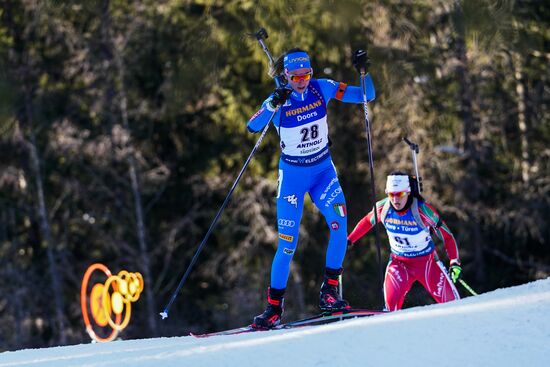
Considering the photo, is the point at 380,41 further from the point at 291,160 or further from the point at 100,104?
the point at 291,160

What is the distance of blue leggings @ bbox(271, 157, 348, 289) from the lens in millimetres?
7082

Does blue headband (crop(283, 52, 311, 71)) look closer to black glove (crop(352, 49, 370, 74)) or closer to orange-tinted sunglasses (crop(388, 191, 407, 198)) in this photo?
black glove (crop(352, 49, 370, 74))

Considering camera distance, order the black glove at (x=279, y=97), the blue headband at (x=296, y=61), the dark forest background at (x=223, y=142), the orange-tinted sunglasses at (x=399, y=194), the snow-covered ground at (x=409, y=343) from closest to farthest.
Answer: the snow-covered ground at (x=409, y=343) < the black glove at (x=279, y=97) < the blue headband at (x=296, y=61) < the orange-tinted sunglasses at (x=399, y=194) < the dark forest background at (x=223, y=142)

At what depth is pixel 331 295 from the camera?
23.4 feet

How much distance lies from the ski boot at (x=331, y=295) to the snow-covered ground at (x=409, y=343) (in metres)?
1.03

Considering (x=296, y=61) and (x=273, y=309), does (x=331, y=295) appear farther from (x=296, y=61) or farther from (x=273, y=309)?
(x=296, y=61)

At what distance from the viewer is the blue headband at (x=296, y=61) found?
6980 millimetres

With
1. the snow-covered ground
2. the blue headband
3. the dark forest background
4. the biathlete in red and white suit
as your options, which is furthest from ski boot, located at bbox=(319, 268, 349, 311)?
the dark forest background

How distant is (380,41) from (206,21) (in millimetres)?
3518

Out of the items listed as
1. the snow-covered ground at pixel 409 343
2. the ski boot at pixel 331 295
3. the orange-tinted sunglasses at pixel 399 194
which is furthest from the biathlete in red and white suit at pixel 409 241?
the snow-covered ground at pixel 409 343

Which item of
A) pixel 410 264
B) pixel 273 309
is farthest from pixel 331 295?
pixel 410 264

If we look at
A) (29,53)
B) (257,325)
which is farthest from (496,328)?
(29,53)

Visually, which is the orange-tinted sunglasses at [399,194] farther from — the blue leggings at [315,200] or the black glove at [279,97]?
the black glove at [279,97]

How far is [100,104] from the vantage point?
63.5 ft
